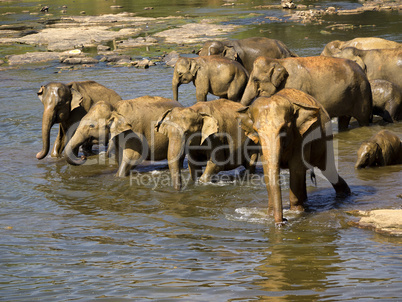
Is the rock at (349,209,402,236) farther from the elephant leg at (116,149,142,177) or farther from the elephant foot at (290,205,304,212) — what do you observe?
the elephant leg at (116,149,142,177)

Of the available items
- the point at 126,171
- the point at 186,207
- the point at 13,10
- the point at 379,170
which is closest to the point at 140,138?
the point at 126,171

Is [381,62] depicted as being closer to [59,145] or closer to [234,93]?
[234,93]

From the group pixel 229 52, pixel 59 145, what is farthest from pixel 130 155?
pixel 229 52

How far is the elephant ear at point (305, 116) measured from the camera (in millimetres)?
6863

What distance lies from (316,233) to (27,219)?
11.9 ft

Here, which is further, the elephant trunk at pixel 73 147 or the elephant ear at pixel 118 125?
the elephant trunk at pixel 73 147

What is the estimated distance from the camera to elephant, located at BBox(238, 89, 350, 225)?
6516 mm

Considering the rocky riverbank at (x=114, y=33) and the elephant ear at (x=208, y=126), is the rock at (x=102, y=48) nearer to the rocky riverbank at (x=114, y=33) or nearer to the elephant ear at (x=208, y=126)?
the rocky riverbank at (x=114, y=33)

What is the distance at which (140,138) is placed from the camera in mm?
10062

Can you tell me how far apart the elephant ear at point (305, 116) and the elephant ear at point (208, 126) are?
7.01ft

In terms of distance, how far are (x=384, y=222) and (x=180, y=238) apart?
213 cm

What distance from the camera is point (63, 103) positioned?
1129 cm

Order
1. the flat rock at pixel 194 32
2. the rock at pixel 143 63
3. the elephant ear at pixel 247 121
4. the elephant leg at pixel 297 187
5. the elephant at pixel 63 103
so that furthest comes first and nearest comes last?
the flat rock at pixel 194 32
the rock at pixel 143 63
the elephant at pixel 63 103
the elephant leg at pixel 297 187
the elephant ear at pixel 247 121

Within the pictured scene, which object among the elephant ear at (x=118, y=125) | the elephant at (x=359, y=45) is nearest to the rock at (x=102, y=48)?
the elephant at (x=359, y=45)
